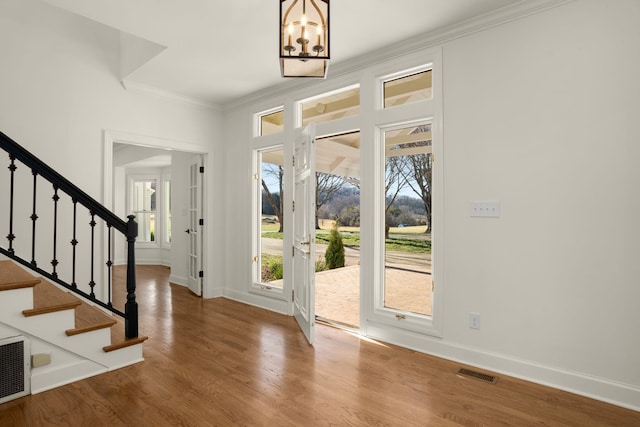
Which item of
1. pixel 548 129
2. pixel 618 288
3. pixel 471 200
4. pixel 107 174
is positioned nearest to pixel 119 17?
pixel 107 174

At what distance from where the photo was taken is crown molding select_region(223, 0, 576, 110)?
2770mm

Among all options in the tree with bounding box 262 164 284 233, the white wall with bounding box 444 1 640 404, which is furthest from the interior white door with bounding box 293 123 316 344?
the white wall with bounding box 444 1 640 404

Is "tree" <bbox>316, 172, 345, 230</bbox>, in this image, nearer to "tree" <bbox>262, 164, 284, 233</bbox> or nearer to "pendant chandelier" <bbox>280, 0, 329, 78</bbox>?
"tree" <bbox>262, 164, 284, 233</bbox>

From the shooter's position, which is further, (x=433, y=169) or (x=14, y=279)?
(x=433, y=169)

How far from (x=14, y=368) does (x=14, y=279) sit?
23.4 inches

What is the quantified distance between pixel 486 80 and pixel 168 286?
561cm

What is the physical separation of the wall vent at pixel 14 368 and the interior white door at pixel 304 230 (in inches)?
83.9

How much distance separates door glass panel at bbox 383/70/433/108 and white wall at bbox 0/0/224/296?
2.98 m

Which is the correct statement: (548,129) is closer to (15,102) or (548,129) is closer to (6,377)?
(6,377)

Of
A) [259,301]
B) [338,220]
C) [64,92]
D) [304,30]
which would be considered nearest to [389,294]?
[259,301]

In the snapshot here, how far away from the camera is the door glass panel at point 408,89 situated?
3451 mm

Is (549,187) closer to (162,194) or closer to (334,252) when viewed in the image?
(334,252)

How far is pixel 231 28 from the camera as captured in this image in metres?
3.20

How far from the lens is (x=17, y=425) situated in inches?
84.1
